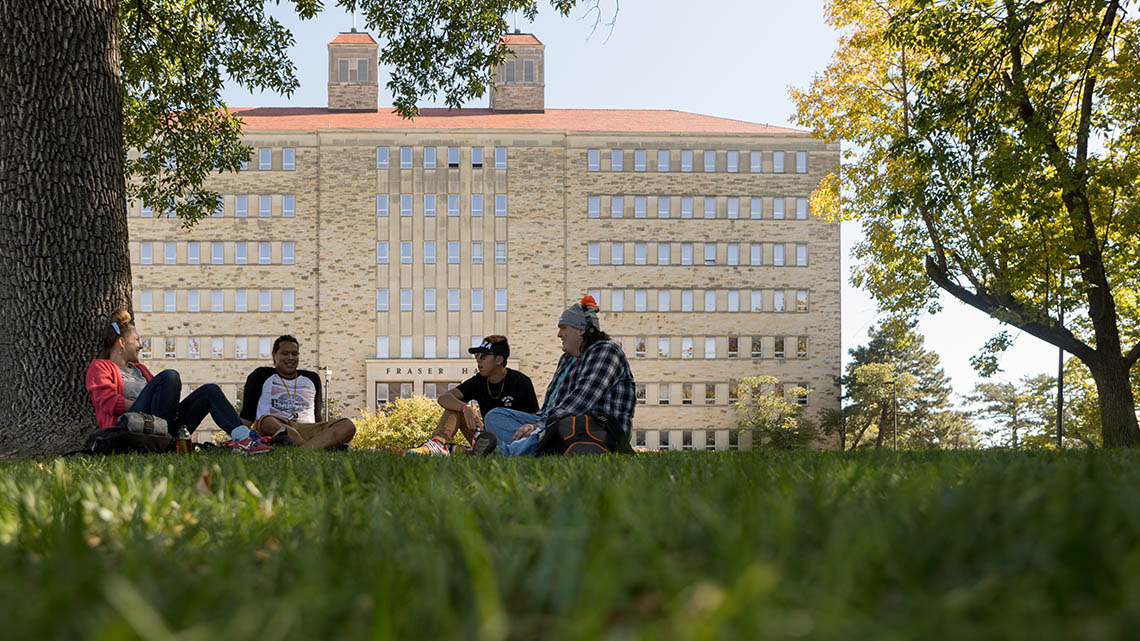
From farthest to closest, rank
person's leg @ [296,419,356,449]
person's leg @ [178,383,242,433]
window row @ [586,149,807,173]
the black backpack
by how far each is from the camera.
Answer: window row @ [586,149,807,173]
person's leg @ [296,419,356,449]
person's leg @ [178,383,242,433]
the black backpack

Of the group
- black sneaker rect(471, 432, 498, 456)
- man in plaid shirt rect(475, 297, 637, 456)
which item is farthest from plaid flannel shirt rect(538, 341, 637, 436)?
black sneaker rect(471, 432, 498, 456)

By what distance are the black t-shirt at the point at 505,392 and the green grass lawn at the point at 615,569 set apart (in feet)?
25.2

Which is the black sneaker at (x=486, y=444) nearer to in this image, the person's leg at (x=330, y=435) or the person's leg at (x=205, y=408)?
the person's leg at (x=205, y=408)

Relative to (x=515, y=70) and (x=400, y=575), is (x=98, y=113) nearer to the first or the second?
(x=400, y=575)

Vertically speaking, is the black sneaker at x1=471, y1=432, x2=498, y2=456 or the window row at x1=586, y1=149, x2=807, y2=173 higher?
the window row at x1=586, y1=149, x2=807, y2=173

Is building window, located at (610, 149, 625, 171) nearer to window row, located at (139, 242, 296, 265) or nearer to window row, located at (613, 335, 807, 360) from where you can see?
window row, located at (613, 335, 807, 360)

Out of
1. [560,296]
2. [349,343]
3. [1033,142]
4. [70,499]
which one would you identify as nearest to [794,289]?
[560,296]

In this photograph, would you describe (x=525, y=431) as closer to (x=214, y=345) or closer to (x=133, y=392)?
(x=133, y=392)

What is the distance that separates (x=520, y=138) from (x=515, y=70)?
28.3 feet

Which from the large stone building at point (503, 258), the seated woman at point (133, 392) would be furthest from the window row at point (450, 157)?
the seated woman at point (133, 392)

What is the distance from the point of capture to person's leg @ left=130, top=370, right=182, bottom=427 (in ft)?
26.6

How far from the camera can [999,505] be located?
1677mm

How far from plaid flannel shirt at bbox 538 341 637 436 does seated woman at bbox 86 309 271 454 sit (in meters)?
2.73

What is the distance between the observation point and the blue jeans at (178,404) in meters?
8.14
